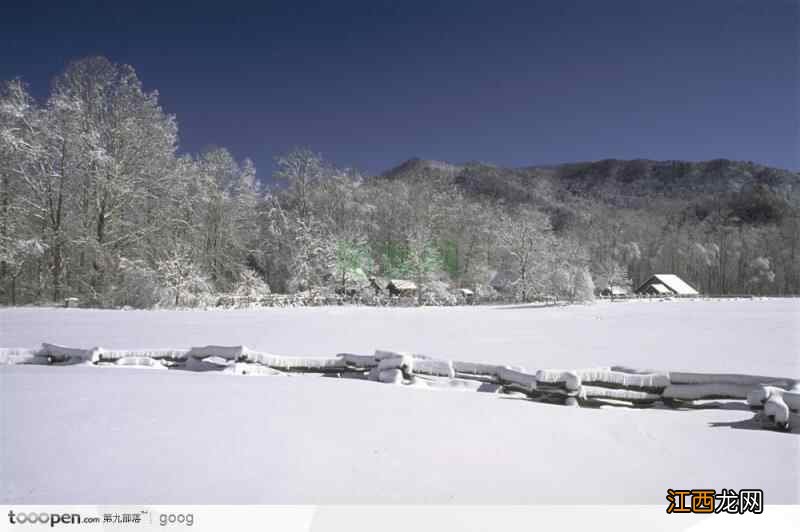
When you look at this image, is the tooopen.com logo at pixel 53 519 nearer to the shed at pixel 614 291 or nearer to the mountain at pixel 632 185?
the mountain at pixel 632 185

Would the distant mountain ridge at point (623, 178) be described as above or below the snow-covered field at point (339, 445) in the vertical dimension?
above

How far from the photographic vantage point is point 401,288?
26625mm

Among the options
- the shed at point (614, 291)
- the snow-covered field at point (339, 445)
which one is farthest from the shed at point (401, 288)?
the snow-covered field at point (339, 445)

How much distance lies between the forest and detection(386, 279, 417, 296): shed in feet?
3.35

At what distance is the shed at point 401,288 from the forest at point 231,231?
102 centimetres

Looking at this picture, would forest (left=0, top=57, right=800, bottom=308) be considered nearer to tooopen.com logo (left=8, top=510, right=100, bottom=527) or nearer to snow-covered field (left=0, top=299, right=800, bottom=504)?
snow-covered field (left=0, top=299, right=800, bottom=504)

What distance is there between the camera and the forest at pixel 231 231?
41.4ft

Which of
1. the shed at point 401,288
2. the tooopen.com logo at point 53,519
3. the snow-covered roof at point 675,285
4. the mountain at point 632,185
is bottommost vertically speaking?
the tooopen.com logo at point 53,519

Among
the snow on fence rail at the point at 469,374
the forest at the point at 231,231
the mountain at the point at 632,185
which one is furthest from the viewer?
the mountain at the point at 632,185

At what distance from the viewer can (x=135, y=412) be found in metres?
3.37

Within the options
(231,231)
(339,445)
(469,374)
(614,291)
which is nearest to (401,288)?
(231,231)

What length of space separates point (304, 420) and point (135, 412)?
55.0 inches

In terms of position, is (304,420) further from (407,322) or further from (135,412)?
(407,322)

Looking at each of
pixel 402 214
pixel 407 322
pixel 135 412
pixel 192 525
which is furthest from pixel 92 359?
pixel 402 214
